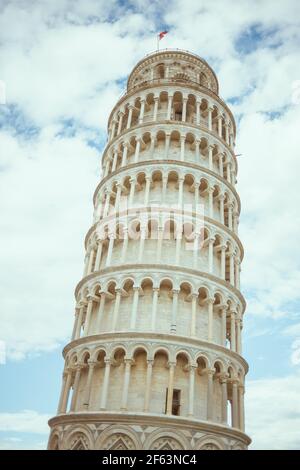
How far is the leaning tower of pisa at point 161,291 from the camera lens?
2358cm

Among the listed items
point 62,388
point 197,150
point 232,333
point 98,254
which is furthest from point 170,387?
point 197,150

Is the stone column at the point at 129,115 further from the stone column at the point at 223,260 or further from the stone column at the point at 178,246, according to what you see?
the stone column at the point at 223,260

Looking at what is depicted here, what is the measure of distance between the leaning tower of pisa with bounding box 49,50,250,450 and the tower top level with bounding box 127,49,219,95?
2.85m

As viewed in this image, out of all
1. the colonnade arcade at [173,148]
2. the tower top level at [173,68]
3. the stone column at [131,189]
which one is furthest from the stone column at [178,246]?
the tower top level at [173,68]

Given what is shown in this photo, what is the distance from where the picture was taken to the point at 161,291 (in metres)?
27.7

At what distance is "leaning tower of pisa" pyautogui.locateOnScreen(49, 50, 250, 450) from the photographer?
23.6 m

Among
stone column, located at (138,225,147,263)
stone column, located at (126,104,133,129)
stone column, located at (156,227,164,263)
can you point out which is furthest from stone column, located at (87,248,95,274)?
stone column, located at (126,104,133,129)

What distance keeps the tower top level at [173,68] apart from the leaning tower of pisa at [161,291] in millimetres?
2850

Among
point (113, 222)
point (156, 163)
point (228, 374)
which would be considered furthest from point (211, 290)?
point (156, 163)

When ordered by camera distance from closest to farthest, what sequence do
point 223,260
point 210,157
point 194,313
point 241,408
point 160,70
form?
point 241,408
point 194,313
point 223,260
point 210,157
point 160,70

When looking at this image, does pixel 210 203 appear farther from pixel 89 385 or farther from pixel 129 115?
pixel 89 385

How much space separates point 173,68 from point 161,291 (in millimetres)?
23217
